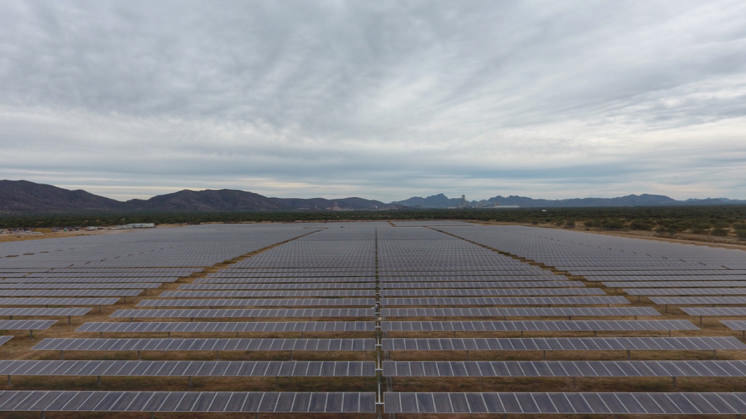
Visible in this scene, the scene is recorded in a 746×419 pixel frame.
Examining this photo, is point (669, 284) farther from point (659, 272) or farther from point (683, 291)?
point (659, 272)

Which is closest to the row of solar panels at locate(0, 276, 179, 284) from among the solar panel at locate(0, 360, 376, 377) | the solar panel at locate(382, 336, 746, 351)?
the solar panel at locate(0, 360, 376, 377)

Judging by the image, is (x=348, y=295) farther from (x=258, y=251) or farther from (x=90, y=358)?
(x=258, y=251)

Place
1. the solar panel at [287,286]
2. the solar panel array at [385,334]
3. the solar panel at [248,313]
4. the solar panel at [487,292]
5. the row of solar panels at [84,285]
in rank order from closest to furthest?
1. the solar panel array at [385,334]
2. the solar panel at [248,313]
3. the solar panel at [487,292]
4. the solar panel at [287,286]
5. the row of solar panels at [84,285]

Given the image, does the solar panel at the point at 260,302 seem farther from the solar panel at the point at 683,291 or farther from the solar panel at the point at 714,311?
the solar panel at the point at 714,311

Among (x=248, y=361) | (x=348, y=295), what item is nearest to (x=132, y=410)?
(x=248, y=361)

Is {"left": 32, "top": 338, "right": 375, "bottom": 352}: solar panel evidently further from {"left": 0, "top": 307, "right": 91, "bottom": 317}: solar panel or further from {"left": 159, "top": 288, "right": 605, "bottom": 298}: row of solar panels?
{"left": 159, "top": 288, "right": 605, "bottom": 298}: row of solar panels

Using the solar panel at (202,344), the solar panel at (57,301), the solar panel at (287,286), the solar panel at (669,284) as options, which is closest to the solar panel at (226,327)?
the solar panel at (202,344)

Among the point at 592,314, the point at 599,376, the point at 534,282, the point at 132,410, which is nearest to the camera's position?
the point at 132,410
